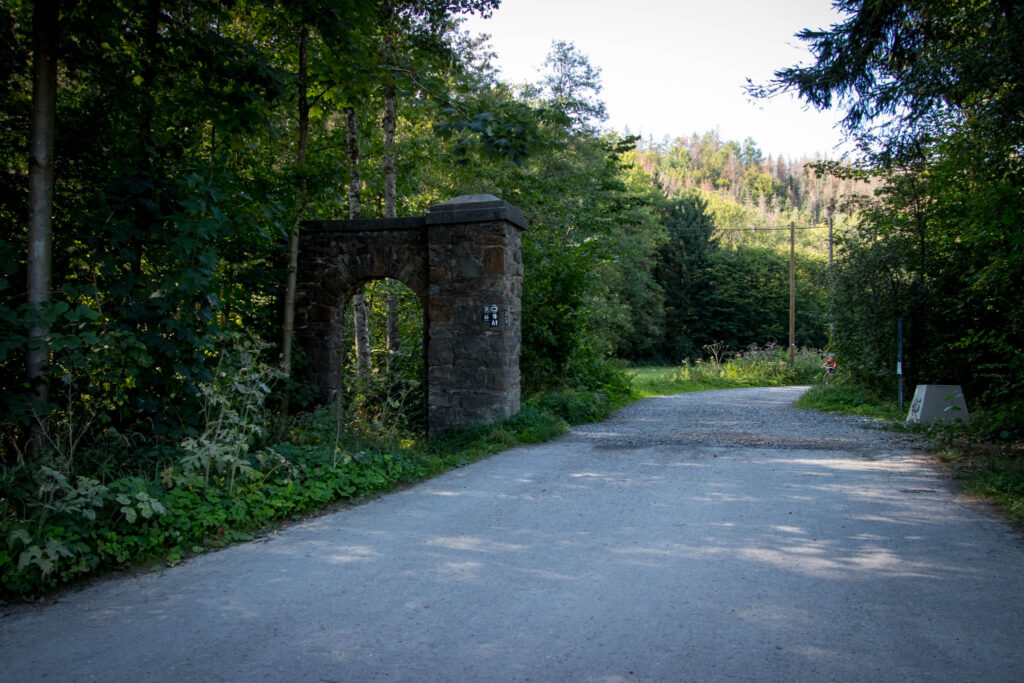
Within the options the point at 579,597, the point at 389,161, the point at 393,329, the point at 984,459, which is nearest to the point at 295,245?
the point at 389,161

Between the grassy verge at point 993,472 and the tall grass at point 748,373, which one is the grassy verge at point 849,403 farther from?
the tall grass at point 748,373

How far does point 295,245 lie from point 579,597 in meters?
7.35

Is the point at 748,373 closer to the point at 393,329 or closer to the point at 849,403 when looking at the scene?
the point at 849,403

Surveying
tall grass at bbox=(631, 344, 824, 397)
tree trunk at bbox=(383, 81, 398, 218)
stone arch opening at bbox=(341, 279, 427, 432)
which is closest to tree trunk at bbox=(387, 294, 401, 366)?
stone arch opening at bbox=(341, 279, 427, 432)

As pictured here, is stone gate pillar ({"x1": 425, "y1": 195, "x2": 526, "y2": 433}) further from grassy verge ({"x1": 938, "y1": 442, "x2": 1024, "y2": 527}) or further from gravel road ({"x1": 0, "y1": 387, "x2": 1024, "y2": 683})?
grassy verge ({"x1": 938, "y1": 442, "x2": 1024, "y2": 527})

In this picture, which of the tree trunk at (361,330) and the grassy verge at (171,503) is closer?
the grassy verge at (171,503)

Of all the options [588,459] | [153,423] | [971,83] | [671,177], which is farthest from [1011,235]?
[671,177]

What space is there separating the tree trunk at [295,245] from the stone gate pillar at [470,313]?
6.01 ft

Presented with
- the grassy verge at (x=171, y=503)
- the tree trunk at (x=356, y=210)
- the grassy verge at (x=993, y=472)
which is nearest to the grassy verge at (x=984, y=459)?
the grassy verge at (x=993, y=472)

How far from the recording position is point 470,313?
9414 mm

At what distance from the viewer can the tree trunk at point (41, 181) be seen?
5023 millimetres

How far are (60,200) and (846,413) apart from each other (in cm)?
1322

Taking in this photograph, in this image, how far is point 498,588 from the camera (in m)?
3.80

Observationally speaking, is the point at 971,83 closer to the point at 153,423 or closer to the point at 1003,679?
the point at 1003,679
